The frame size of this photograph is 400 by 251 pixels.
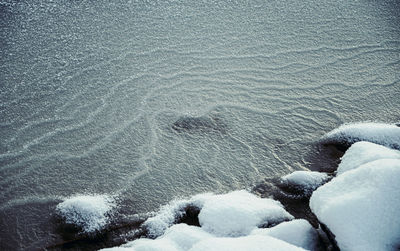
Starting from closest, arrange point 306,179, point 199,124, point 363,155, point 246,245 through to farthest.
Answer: point 246,245
point 363,155
point 306,179
point 199,124

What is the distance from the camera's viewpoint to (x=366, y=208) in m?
1.51

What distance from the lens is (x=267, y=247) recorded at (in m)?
1.38

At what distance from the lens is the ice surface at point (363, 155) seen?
1.86 m

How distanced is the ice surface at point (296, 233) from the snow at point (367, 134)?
0.94 metres

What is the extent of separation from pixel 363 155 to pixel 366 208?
1.56 ft

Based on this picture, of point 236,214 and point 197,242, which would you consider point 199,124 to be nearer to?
point 236,214

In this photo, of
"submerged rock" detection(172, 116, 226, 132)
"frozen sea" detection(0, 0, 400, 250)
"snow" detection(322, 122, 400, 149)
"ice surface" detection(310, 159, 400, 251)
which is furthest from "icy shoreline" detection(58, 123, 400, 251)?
"submerged rock" detection(172, 116, 226, 132)

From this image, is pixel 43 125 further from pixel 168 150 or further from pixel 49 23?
pixel 49 23

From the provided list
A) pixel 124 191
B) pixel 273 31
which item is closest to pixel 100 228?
pixel 124 191

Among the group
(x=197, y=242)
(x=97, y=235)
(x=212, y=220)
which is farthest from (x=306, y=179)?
(x=97, y=235)

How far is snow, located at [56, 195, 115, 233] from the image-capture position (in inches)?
74.0

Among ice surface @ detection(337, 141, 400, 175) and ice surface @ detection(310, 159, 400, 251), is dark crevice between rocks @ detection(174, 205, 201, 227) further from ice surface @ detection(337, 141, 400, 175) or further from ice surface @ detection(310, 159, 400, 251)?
ice surface @ detection(337, 141, 400, 175)

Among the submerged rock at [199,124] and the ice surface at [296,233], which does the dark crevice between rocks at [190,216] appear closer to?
the ice surface at [296,233]

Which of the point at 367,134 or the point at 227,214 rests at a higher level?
the point at 367,134
